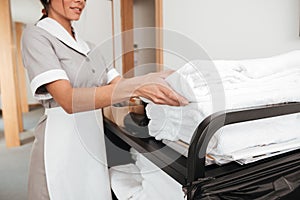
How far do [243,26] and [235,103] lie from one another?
86 centimetres

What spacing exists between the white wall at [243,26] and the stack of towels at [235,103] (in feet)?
0.94

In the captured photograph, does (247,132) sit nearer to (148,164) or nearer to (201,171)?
(201,171)

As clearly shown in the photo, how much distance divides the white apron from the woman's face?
0.93 feet

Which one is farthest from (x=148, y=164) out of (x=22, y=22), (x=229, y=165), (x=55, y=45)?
(x=22, y=22)

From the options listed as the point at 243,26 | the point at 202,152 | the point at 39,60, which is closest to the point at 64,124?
the point at 39,60

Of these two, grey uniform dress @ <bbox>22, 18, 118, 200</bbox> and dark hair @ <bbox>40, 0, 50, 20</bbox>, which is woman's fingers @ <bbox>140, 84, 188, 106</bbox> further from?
dark hair @ <bbox>40, 0, 50, 20</bbox>

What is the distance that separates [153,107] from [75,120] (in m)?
0.26

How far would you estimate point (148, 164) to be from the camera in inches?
30.0

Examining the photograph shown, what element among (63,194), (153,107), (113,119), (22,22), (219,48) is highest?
(22,22)

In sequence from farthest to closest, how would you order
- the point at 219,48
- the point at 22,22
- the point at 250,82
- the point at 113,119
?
1. the point at 22,22
2. the point at 219,48
3. the point at 113,119
4. the point at 250,82

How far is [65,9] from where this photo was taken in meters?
0.77

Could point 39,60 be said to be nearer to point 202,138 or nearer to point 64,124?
point 64,124

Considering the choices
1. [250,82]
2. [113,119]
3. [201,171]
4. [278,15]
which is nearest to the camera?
[201,171]

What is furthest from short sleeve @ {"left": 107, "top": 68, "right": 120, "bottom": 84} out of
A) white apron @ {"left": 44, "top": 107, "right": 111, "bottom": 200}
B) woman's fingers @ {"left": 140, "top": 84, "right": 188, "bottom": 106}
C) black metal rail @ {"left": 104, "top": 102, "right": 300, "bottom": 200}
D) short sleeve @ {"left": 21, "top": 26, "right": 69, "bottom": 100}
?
woman's fingers @ {"left": 140, "top": 84, "right": 188, "bottom": 106}
